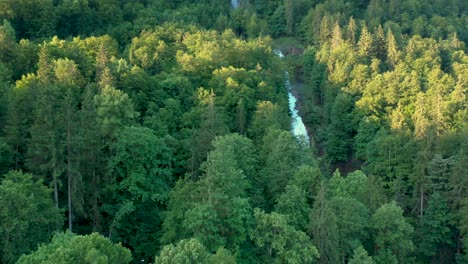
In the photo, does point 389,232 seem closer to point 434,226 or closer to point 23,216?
point 434,226

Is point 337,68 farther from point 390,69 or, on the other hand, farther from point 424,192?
point 424,192

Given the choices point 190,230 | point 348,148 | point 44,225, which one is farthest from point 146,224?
point 348,148

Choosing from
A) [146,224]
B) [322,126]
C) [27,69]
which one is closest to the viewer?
[146,224]

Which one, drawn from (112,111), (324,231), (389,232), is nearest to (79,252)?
(324,231)

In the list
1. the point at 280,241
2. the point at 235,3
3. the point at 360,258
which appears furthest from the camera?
the point at 235,3

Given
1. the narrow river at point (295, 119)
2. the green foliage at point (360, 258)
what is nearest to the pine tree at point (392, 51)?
the narrow river at point (295, 119)

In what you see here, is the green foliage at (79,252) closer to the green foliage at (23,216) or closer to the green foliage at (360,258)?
the green foliage at (23,216)
